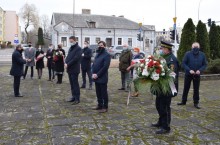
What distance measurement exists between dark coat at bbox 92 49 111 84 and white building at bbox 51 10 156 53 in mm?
44491

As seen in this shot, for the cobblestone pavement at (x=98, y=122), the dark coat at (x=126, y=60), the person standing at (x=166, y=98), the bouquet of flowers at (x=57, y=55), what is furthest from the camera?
the bouquet of flowers at (x=57, y=55)

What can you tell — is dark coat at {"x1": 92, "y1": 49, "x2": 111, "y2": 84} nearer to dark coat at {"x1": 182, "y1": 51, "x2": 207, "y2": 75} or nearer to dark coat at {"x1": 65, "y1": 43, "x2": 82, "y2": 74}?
dark coat at {"x1": 65, "y1": 43, "x2": 82, "y2": 74}

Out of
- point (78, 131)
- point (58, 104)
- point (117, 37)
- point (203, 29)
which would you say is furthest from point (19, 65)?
point (117, 37)

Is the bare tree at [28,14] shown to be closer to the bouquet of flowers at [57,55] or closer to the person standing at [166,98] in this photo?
the bouquet of flowers at [57,55]

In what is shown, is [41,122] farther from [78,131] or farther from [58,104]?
[58,104]

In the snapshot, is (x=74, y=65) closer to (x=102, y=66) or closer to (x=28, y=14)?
(x=102, y=66)

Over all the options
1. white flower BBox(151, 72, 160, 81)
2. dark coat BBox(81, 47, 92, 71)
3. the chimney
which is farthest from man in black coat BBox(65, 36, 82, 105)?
the chimney

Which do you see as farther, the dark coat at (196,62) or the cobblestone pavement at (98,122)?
the dark coat at (196,62)

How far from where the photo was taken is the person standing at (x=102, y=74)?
7.00 metres

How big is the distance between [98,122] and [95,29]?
48946mm

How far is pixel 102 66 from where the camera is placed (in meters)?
7.12

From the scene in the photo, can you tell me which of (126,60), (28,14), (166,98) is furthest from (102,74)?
(28,14)

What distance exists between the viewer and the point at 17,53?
8.98m

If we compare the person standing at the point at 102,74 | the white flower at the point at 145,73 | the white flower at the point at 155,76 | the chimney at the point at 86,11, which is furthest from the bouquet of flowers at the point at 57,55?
the chimney at the point at 86,11
